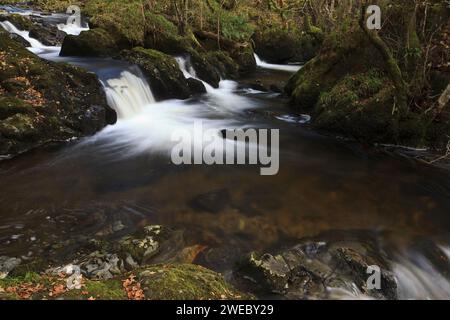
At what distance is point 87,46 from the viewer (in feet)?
50.0

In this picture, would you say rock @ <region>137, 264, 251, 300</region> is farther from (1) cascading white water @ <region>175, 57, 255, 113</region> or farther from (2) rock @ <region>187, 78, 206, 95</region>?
(2) rock @ <region>187, 78, 206, 95</region>

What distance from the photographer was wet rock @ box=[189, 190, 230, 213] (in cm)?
691

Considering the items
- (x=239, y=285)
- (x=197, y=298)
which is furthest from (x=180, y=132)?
(x=197, y=298)

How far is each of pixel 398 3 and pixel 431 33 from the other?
4.37 feet

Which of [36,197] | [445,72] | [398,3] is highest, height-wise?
[398,3]

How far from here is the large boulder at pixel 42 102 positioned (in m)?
8.77

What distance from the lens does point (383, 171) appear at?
8734 millimetres

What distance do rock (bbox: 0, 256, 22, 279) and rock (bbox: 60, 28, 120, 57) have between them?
452 inches

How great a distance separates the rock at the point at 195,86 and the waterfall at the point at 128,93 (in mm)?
2268

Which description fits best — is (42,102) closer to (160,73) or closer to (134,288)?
(160,73)

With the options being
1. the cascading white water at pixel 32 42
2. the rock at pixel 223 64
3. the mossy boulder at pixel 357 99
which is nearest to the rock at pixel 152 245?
the mossy boulder at pixel 357 99

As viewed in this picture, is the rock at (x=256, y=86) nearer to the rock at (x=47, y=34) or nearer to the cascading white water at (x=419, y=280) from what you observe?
the rock at (x=47, y=34)

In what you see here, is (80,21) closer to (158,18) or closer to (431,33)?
(158,18)
